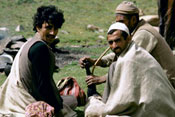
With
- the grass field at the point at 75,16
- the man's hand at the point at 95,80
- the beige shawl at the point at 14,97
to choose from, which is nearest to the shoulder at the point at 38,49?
the beige shawl at the point at 14,97

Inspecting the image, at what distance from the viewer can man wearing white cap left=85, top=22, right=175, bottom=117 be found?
427 cm

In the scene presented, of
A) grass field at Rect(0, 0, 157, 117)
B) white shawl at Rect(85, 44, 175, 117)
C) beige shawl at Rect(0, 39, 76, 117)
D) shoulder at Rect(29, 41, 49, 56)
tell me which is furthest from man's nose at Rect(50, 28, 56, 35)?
grass field at Rect(0, 0, 157, 117)

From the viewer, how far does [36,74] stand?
475cm

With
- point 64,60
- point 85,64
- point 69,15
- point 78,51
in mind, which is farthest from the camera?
point 69,15

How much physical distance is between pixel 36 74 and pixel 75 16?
15803 millimetres

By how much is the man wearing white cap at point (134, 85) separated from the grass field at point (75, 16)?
6.04 m

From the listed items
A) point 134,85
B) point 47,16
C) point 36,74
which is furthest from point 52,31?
point 134,85

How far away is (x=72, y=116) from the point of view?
5.25m

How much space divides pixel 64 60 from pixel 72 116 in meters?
6.17

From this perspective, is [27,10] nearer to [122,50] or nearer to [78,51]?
[78,51]

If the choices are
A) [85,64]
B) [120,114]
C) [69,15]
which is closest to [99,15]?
[69,15]

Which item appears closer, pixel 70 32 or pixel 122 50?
pixel 122 50

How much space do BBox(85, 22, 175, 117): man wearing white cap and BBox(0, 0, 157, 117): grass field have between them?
6.04m

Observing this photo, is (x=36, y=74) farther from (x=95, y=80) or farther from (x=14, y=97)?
(x=95, y=80)
